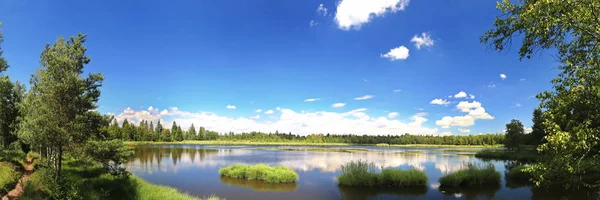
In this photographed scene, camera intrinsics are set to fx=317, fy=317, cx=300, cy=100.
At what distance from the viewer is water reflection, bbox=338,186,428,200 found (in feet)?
82.4

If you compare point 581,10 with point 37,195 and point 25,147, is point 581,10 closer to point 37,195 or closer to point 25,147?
point 37,195

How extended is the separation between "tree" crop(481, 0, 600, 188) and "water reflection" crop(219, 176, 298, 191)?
22.9m

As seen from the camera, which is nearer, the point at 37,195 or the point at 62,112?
the point at 37,195

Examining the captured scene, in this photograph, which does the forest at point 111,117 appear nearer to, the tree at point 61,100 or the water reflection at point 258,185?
the tree at point 61,100

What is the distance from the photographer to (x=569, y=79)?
7.45m

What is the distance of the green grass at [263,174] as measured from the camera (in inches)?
1245

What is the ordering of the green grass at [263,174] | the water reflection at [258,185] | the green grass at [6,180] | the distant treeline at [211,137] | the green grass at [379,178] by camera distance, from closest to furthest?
the green grass at [6,180], the water reflection at [258,185], the green grass at [379,178], the green grass at [263,174], the distant treeline at [211,137]

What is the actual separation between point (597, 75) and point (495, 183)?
96.1 ft

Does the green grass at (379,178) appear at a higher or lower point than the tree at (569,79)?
lower

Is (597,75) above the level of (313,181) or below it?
above

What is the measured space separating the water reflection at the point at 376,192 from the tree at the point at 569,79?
59.1 feet

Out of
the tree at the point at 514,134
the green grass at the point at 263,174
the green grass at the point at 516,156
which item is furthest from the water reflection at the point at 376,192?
the tree at the point at 514,134

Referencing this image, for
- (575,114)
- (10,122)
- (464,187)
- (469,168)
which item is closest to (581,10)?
(575,114)

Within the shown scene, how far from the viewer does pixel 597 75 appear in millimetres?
6938
